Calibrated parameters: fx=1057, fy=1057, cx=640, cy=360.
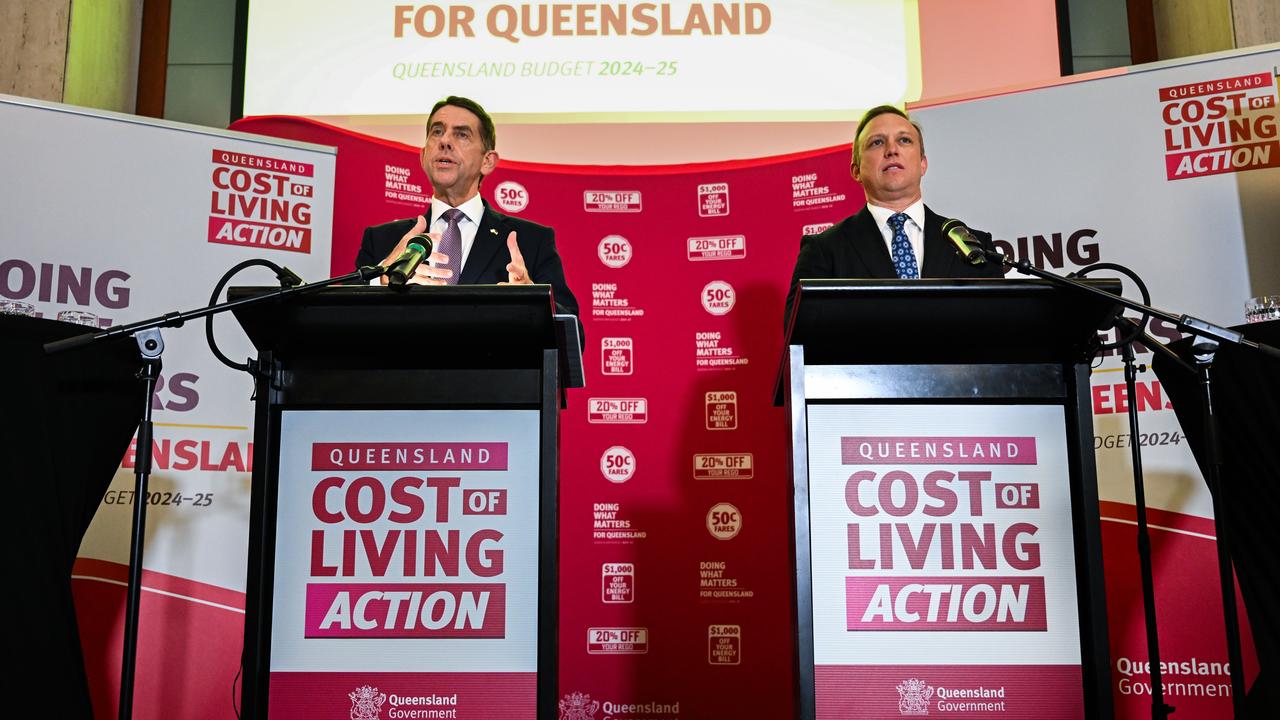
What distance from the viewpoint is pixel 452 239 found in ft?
11.2

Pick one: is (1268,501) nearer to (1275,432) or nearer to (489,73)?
(1275,432)

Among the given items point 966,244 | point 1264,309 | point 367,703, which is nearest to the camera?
point 966,244

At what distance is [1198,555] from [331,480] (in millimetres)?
2618

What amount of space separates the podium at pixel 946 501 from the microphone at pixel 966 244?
0.09m

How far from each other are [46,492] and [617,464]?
2.23m

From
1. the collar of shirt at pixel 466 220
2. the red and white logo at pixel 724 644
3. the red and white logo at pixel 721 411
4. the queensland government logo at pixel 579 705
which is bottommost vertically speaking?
the queensland government logo at pixel 579 705

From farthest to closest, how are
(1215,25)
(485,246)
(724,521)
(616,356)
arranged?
(1215,25) → (616,356) → (724,521) → (485,246)

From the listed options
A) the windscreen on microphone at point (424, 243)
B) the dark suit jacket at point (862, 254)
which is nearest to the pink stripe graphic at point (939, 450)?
the windscreen on microphone at point (424, 243)

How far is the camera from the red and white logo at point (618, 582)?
3.78m

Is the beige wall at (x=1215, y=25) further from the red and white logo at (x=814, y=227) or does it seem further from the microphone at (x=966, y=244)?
the microphone at (x=966, y=244)

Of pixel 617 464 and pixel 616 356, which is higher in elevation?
pixel 616 356

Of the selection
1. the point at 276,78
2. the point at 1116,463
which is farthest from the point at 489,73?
the point at 1116,463

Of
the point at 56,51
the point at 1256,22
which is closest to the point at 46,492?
the point at 56,51

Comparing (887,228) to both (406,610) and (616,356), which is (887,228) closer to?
(616,356)
